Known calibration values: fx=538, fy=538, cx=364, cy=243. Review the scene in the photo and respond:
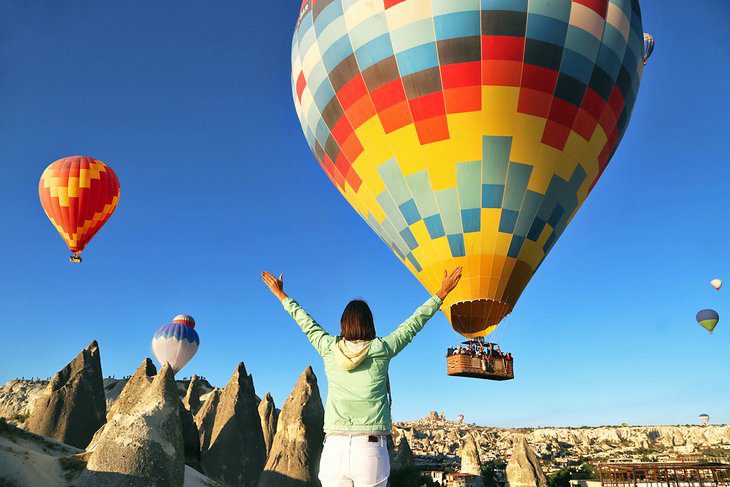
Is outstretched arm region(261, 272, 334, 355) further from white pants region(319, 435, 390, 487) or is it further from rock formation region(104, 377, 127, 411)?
rock formation region(104, 377, 127, 411)

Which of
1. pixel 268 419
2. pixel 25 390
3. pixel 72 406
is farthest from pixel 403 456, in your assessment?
pixel 25 390

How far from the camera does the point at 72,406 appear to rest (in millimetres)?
21547

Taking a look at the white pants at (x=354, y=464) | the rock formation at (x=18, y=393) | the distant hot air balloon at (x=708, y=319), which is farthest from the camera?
the rock formation at (x=18, y=393)

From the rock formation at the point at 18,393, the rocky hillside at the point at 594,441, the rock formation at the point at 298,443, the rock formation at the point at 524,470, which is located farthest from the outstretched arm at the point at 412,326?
the rocky hillside at the point at 594,441

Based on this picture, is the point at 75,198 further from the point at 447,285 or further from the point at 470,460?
the point at 470,460

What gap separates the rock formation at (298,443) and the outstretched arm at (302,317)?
18630 millimetres

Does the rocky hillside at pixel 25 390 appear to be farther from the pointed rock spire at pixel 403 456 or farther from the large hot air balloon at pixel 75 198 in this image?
the large hot air balloon at pixel 75 198

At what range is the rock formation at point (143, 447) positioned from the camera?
9844mm

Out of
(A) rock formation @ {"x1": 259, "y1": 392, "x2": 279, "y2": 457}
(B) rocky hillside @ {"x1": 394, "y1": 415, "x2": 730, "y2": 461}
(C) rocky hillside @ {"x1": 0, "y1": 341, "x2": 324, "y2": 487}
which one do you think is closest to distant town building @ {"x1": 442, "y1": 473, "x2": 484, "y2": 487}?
(A) rock formation @ {"x1": 259, "y1": 392, "x2": 279, "y2": 457}

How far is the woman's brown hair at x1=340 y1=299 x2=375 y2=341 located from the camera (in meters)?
3.28

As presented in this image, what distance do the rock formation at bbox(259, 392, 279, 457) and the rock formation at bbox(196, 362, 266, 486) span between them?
9.89 ft

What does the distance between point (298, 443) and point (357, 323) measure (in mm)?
20020

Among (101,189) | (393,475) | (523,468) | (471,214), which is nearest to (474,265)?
(471,214)

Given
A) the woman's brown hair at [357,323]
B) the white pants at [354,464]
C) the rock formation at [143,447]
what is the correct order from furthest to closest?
the rock formation at [143,447], the woman's brown hair at [357,323], the white pants at [354,464]
